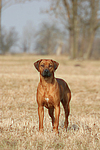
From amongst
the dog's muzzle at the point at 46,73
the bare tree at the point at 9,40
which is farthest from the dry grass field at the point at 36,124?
the bare tree at the point at 9,40

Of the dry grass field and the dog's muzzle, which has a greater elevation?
the dog's muzzle

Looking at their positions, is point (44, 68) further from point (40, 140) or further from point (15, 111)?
point (15, 111)

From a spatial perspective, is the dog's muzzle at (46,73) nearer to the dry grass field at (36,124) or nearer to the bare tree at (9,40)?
the dry grass field at (36,124)

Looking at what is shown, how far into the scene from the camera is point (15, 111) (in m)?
8.20

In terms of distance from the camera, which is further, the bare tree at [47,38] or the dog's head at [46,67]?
the bare tree at [47,38]

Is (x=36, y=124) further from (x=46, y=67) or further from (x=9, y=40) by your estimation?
(x=9, y=40)

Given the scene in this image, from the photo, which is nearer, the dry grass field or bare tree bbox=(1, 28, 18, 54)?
the dry grass field

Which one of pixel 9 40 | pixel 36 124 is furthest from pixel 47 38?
pixel 36 124

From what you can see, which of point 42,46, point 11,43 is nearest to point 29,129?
point 11,43

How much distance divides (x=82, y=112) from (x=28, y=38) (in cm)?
8873

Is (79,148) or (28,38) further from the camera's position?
(28,38)

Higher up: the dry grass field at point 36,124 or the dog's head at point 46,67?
the dog's head at point 46,67

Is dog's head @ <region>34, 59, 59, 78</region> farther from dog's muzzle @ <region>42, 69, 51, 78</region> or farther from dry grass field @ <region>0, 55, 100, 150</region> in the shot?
dry grass field @ <region>0, 55, 100, 150</region>

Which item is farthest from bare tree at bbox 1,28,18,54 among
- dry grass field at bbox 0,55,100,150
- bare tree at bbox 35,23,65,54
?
dry grass field at bbox 0,55,100,150
